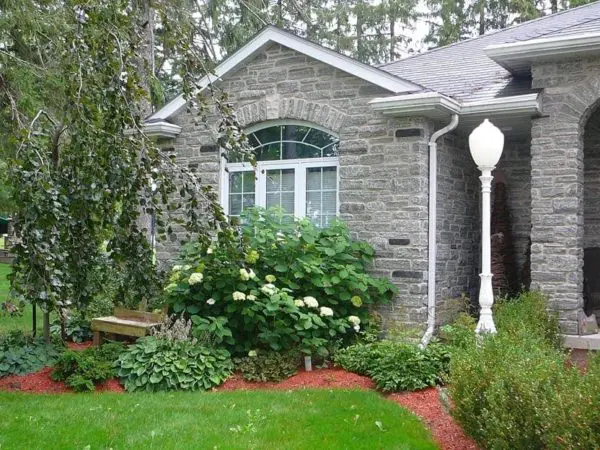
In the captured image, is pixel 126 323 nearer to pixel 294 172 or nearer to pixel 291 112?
pixel 294 172

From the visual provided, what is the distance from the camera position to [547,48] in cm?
680

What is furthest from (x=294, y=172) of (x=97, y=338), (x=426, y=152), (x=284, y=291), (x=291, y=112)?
(x=97, y=338)

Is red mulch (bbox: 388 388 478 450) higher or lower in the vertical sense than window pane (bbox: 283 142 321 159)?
lower

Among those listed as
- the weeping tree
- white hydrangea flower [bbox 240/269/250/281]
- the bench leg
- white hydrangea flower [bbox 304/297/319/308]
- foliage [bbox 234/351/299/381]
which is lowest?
foliage [bbox 234/351/299/381]

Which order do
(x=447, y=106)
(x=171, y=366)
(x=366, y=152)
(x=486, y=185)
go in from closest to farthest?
(x=486, y=185), (x=171, y=366), (x=447, y=106), (x=366, y=152)

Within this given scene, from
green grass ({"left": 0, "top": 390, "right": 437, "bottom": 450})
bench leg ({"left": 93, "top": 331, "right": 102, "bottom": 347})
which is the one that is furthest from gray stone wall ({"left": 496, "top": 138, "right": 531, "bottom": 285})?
bench leg ({"left": 93, "top": 331, "right": 102, "bottom": 347})

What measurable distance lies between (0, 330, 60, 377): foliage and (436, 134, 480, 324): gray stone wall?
4.52 m

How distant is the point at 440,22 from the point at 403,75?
1512 centimetres

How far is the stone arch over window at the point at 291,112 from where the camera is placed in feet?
26.5

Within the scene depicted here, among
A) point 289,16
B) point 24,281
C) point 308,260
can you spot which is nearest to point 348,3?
point 289,16

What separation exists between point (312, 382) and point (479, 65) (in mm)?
5211

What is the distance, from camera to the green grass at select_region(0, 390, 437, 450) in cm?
480

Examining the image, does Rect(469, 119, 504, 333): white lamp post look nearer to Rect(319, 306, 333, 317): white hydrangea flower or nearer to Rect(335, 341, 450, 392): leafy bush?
Rect(335, 341, 450, 392): leafy bush

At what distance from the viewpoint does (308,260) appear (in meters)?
7.45
